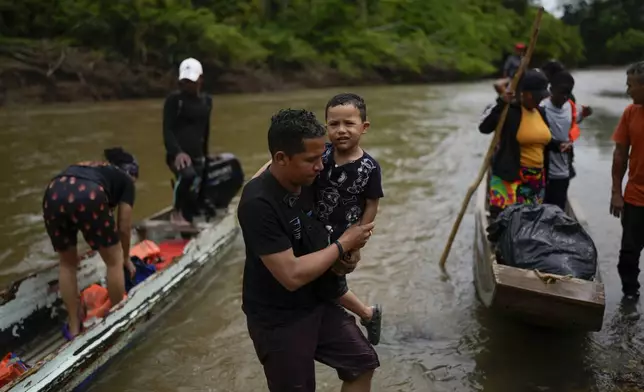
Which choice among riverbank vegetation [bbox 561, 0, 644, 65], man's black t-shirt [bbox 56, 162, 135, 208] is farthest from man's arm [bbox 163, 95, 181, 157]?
riverbank vegetation [bbox 561, 0, 644, 65]

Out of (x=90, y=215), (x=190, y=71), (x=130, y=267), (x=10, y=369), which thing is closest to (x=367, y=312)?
(x=90, y=215)

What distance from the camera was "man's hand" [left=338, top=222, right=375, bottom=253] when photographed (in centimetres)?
267

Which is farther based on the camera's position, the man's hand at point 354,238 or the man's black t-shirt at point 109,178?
the man's black t-shirt at point 109,178

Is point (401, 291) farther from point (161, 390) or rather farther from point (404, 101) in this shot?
point (404, 101)

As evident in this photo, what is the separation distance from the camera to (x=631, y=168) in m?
4.75

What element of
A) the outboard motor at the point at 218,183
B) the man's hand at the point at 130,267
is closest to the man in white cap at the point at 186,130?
the outboard motor at the point at 218,183

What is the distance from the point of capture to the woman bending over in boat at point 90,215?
417 cm

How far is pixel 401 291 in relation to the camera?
19.9 ft

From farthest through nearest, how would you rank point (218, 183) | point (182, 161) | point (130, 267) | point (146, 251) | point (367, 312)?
point (218, 183)
point (182, 161)
point (146, 251)
point (130, 267)
point (367, 312)

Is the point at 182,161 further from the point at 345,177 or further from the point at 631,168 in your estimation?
the point at 631,168

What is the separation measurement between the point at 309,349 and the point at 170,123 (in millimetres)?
4180

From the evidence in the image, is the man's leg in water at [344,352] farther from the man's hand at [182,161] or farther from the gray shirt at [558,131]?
the man's hand at [182,161]

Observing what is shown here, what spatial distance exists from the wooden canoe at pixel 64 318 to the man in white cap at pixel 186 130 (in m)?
0.80

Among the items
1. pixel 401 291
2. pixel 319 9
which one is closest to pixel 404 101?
pixel 319 9
